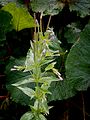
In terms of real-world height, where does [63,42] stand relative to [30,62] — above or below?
below

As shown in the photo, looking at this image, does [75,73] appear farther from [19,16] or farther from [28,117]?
[19,16]

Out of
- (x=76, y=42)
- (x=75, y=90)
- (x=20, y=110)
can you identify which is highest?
(x=76, y=42)

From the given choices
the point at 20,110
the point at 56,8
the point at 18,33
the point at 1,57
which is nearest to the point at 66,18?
the point at 56,8

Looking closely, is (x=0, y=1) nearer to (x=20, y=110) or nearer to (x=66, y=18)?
(x=66, y=18)

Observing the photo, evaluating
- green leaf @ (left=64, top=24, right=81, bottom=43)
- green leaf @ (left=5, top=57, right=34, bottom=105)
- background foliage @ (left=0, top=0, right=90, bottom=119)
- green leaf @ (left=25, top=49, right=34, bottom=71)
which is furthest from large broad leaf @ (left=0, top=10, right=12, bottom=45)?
green leaf @ (left=25, top=49, right=34, bottom=71)

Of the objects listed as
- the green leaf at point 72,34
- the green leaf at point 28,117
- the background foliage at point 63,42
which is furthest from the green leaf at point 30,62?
the green leaf at point 72,34

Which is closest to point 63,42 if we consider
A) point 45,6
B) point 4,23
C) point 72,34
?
point 72,34
